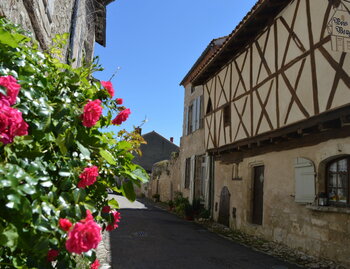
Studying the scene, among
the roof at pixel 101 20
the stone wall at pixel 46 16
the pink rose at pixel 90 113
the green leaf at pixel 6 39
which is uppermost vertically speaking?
the roof at pixel 101 20

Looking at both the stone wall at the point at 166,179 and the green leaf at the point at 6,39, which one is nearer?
the green leaf at the point at 6,39

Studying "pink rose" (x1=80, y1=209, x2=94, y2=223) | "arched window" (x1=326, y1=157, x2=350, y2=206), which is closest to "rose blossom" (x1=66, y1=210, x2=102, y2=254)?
"pink rose" (x1=80, y1=209, x2=94, y2=223)

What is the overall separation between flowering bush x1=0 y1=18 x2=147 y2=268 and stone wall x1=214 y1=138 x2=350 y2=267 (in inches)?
196

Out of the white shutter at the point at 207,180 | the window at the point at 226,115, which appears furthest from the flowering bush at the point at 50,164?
the white shutter at the point at 207,180

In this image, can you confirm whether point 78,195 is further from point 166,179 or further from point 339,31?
point 166,179

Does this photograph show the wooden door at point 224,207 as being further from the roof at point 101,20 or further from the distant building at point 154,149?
the distant building at point 154,149

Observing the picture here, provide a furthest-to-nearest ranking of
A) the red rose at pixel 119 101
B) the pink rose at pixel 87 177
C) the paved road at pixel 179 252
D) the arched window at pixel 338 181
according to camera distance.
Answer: the arched window at pixel 338 181
the paved road at pixel 179 252
the red rose at pixel 119 101
the pink rose at pixel 87 177

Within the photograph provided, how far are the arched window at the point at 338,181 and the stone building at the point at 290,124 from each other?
19 millimetres

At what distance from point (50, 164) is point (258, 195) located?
328 inches

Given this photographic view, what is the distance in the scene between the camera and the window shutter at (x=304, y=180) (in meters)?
6.57

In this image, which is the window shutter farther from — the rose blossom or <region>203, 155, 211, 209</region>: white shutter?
the rose blossom

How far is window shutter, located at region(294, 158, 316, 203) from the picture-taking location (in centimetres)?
657

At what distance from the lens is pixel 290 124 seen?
22.6ft

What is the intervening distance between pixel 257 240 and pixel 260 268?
128 inches
